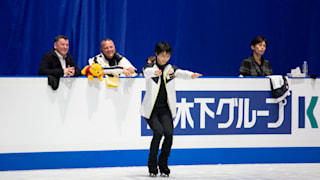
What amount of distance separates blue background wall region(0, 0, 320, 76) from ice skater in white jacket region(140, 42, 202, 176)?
8.93ft

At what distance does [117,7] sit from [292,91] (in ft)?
9.99

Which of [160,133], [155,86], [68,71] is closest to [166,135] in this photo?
[160,133]

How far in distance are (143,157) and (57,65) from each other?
1.35m

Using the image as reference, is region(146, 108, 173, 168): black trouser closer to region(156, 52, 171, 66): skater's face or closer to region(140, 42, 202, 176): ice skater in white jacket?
region(140, 42, 202, 176): ice skater in white jacket

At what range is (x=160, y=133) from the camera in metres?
4.64

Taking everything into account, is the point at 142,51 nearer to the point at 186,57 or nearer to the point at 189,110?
the point at 186,57

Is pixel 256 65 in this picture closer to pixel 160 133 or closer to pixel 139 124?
pixel 139 124

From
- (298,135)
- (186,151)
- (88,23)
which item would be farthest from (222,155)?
(88,23)

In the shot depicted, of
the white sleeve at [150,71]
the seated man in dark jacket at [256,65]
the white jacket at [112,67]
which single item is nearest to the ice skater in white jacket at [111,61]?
the white jacket at [112,67]

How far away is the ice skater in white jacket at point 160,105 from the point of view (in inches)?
184

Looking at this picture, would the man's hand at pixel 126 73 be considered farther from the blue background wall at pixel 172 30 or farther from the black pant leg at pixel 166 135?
the blue background wall at pixel 172 30

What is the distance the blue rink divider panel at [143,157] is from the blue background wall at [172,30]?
7.60 feet

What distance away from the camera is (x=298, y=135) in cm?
566

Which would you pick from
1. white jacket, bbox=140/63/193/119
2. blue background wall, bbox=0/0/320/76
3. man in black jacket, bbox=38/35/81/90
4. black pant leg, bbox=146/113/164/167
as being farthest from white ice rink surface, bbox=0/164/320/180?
blue background wall, bbox=0/0/320/76
